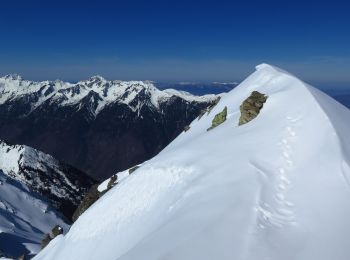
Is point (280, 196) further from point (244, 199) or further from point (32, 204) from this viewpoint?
point (32, 204)

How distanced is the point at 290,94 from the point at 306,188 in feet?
40.8

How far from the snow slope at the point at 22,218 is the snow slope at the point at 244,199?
2531 inches

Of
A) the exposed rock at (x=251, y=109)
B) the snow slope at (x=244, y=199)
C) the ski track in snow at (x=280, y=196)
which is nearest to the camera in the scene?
the snow slope at (x=244, y=199)

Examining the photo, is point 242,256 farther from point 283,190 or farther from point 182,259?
point 283,190

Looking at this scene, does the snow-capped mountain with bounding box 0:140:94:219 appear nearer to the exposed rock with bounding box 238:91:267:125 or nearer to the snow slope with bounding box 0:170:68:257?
the snow slope with bounding box 0:170:68:257

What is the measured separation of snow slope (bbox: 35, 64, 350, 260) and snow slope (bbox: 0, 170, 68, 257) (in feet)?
211

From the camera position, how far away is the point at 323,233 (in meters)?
16.4

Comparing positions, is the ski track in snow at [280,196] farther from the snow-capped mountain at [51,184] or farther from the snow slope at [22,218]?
the snow-capped mountain at [51,184]

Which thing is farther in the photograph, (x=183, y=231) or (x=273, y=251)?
(x=183, y=231)

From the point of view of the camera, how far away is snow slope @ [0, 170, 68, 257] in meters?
90.1

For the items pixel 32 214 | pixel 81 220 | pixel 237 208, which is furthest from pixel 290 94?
pixel 32 214

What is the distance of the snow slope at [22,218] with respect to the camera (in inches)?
3548

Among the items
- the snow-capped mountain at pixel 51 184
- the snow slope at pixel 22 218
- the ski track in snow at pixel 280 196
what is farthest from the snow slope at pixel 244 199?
the snow-capped mountain at pixel 51 184

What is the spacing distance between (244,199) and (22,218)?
120 metres
